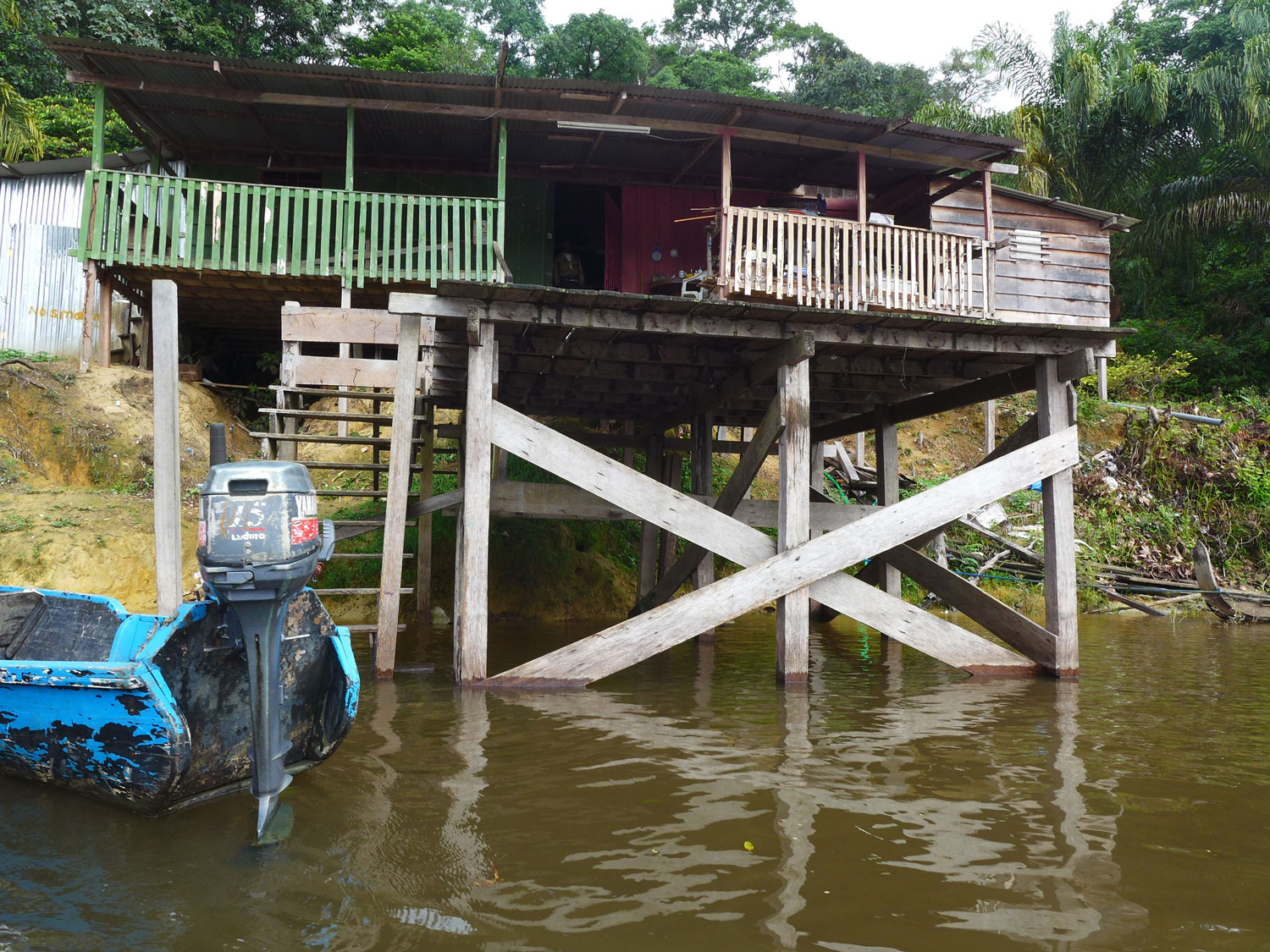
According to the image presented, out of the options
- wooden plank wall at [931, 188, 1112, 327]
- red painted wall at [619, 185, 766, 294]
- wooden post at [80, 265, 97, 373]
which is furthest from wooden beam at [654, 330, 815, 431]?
wooden post at [80, 265, 97, 373]

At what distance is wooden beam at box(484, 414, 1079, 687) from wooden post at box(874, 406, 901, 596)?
2491mm

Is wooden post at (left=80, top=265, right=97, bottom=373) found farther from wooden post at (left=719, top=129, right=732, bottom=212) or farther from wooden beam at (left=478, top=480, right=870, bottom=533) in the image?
wooden post at (left=719, top=129, right=732, bottom=212)

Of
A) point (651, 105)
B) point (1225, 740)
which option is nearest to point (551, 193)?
point (651, 105)

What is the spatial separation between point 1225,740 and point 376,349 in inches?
422

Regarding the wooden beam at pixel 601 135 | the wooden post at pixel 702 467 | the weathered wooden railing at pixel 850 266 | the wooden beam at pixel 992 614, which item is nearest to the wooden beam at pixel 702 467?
the wooden post at pixel 702 467

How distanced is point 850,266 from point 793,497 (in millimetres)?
4621

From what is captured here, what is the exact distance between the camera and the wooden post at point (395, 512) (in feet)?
21.3

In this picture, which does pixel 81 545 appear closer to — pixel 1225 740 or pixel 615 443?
pixel 615 443

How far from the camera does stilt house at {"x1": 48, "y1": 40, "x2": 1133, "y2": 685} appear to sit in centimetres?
626

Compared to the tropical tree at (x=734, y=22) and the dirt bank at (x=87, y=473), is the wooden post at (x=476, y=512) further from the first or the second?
the tropical tree at (x=734, y=22)

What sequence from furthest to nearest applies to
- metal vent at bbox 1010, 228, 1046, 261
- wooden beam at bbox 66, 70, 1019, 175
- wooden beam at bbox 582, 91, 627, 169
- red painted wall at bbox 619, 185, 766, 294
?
1. metal vent at bbox 1010, 228, 1046, 261
2. red painted wall at bbox 619, 185, 766, 294
3. wooden beam at bbox 66, 70, 1019, 175
4. wooden beam at bbox 582, 91, 627, 169

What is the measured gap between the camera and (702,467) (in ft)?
31.4

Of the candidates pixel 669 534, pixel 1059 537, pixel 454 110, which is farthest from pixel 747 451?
pixel 454 110

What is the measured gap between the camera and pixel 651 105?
9914 mm
